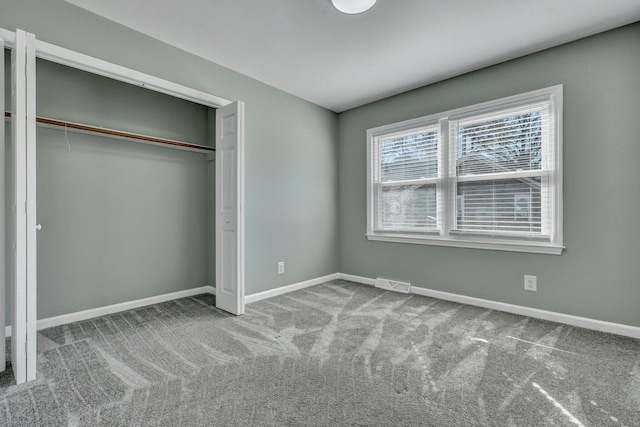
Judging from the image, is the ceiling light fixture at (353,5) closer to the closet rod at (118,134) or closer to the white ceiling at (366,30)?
the white ceiling at (366,30)

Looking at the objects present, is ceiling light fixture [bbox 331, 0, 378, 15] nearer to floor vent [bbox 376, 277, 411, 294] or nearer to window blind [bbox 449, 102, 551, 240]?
window blind [bbox 449, 102, 551, 240]

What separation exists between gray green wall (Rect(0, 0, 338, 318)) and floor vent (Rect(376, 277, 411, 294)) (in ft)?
2.65

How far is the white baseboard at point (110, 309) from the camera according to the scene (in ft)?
8.76

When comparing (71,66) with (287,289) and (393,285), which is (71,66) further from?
(393,285)

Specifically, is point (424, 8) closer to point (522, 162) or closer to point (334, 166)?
point (522, 162)

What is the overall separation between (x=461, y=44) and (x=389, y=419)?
303 cm

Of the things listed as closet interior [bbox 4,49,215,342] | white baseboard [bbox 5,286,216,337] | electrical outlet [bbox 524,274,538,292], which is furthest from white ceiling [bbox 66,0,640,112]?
white baseboard [bbox 5,286,216,337]

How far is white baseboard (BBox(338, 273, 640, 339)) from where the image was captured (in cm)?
249

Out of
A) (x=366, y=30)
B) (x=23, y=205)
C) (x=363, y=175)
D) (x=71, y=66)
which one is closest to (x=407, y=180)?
(x=363, y=175)

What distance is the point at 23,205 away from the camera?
180 cm

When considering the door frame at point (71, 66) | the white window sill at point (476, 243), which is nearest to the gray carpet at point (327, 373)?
the door frame at point (71, 66)

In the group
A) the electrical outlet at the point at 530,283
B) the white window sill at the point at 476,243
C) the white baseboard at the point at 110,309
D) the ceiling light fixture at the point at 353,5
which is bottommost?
the white baseboard at the point at 110,309

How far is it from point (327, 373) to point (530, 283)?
2.27m

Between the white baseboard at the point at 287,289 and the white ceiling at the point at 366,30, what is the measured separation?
2.54 m
